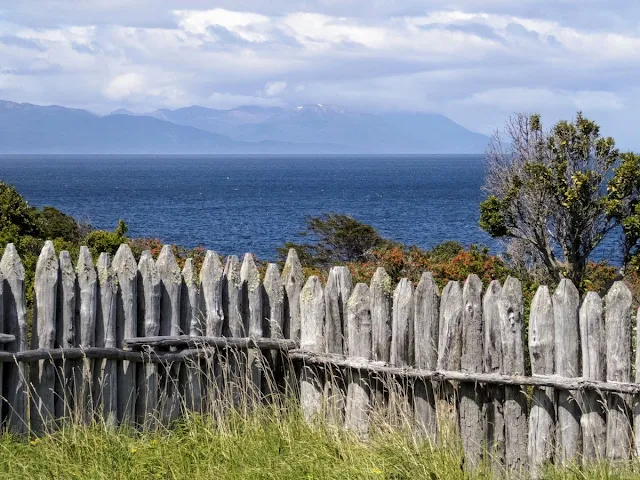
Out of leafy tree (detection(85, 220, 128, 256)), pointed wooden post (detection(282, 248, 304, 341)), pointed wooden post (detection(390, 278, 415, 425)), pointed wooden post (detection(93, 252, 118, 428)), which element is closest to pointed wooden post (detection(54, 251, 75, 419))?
pointed wooden post (detection(93, 252, 118, 428))

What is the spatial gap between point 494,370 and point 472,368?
16cm

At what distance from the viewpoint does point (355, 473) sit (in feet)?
18.3

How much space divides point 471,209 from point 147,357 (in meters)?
80.0

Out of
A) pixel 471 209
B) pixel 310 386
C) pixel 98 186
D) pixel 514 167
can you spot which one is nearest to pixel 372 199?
pixel 471 209

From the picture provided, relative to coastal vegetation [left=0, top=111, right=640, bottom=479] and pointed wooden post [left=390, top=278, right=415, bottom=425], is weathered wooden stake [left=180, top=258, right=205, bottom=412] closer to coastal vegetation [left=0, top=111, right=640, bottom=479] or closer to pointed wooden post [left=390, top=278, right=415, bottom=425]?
coastal vegetation [left=0, top=111, right=640, bottom=479]

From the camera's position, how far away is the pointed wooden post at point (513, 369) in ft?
20.6

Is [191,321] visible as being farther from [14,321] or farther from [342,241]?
[342,241]

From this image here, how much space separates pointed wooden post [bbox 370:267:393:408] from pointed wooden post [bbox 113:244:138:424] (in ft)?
6.18

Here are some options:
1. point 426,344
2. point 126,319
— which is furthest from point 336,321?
point 126,319

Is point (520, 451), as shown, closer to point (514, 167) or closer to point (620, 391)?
point (620, 391)

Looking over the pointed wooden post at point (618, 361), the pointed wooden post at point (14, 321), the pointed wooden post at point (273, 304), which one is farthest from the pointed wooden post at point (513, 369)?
the pointed wooden post at point (14, 321)

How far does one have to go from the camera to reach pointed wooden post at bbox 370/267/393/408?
6703 mm

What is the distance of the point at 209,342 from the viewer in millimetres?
6965

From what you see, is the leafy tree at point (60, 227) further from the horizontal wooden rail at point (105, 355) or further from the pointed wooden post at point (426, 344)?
the pointed wooden post at point (426, 344)
